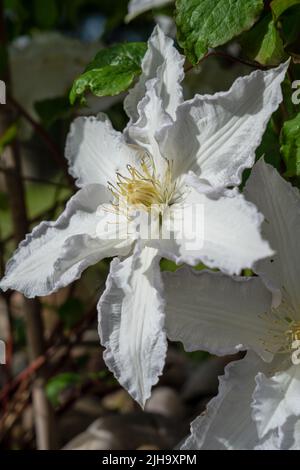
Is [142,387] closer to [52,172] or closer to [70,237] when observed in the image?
[70,237]

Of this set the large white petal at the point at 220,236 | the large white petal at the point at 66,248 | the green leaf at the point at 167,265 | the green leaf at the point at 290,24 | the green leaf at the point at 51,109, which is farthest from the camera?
the green leaf at the point at 51,109

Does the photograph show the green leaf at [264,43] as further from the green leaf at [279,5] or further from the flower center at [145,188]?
the flower center at [145,188]

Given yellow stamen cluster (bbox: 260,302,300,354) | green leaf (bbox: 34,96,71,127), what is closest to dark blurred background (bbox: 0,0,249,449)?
green leaf (bbox: 34,96,71,127)

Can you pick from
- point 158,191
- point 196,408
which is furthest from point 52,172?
point 158,191

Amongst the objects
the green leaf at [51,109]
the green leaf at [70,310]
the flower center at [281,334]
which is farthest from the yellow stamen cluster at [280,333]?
the green leaf at [70,310]

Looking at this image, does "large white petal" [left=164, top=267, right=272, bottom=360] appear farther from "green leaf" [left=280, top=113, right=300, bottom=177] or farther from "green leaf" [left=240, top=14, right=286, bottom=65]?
"green leaf" [left=240, top=14, right=286, bottom=65]
